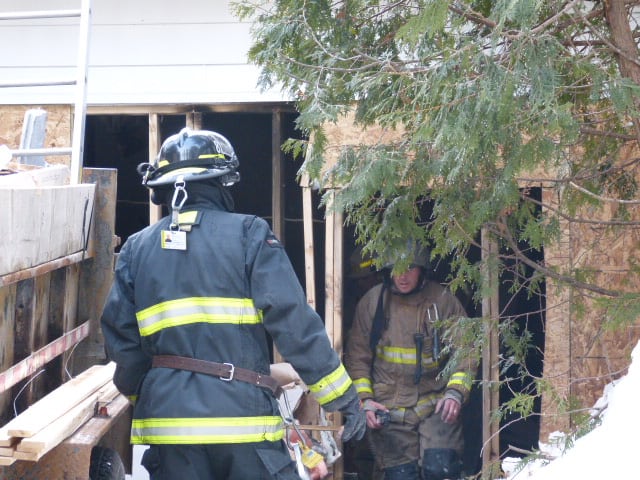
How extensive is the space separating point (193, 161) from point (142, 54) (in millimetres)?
3579

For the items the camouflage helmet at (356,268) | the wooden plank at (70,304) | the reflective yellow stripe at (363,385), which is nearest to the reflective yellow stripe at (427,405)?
the reflective yellow stripe at (363,385)

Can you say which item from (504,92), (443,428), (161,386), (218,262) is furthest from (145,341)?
(443,428)

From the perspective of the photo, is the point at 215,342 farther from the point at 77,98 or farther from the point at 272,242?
the point at 77,98

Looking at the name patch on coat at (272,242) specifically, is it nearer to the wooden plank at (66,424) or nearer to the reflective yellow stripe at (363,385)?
the wooden plank at (66,424)

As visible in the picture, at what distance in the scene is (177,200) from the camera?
11.7ft

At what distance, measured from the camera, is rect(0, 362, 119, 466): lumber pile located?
9.43ft

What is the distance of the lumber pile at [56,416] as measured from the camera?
2.88m

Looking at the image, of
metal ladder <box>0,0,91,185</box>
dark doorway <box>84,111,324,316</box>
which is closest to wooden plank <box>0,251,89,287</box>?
metal ladder <box>0,0,91,185</box>

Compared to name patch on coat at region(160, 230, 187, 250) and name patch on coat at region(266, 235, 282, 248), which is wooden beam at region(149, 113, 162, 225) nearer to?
name patch on coat at region(160, 230, 187, 250)

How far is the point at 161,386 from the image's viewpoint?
340 centimetres

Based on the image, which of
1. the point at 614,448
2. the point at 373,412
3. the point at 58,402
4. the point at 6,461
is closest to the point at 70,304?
the point at 58,402

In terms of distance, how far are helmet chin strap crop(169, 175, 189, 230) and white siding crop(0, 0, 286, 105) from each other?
318 cm

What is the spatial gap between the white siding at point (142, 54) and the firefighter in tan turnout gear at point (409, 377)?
1.92 meters

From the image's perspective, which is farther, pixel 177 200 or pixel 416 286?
pixel 416 286
